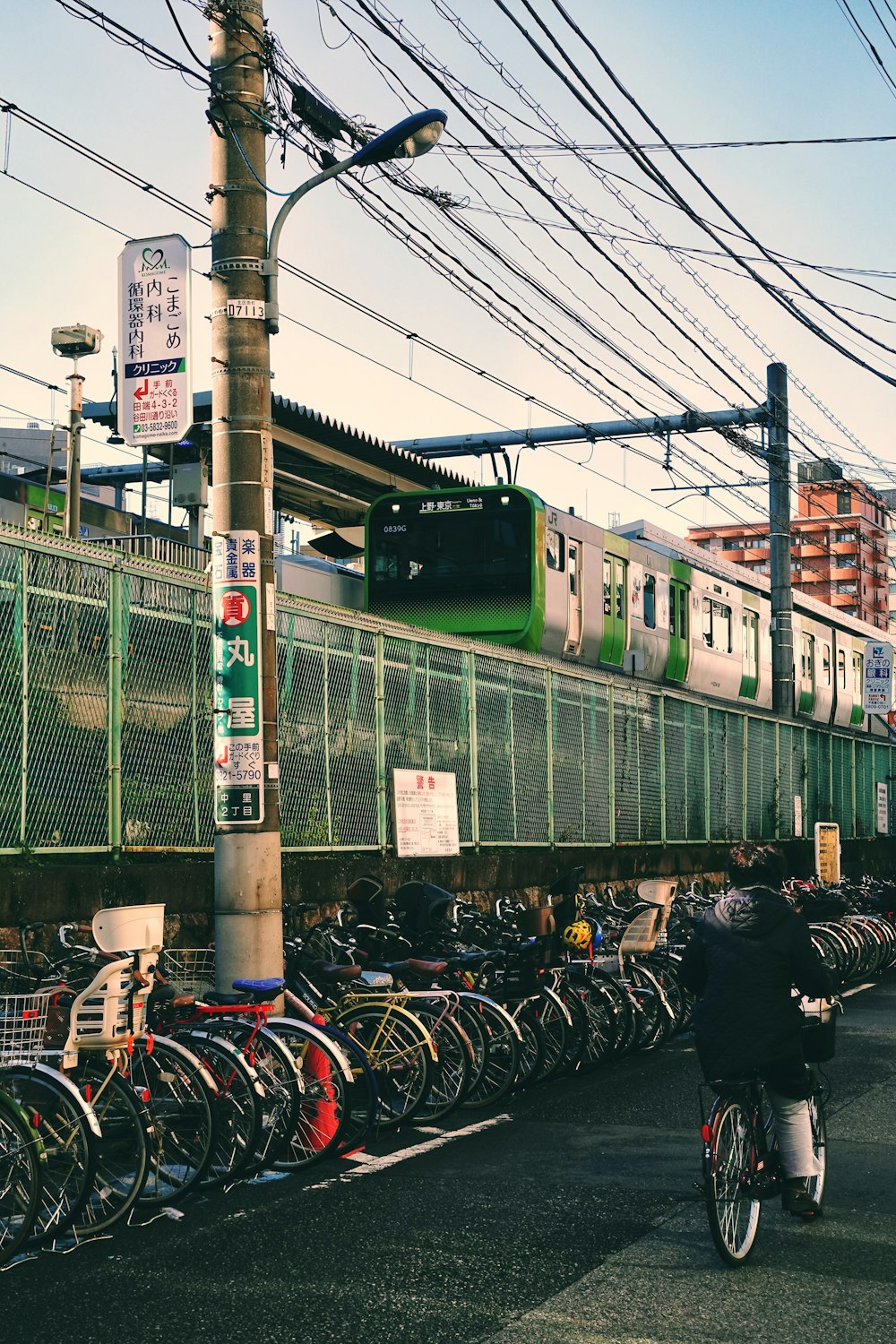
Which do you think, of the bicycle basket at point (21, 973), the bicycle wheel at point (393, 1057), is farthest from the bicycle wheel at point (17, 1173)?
the bicycle wheel at point (393, 1057)

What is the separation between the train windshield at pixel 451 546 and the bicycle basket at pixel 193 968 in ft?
34.1

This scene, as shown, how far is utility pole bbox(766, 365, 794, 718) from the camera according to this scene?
74.1ft

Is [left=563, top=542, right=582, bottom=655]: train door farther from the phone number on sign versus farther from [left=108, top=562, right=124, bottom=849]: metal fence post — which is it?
the phone number on sign

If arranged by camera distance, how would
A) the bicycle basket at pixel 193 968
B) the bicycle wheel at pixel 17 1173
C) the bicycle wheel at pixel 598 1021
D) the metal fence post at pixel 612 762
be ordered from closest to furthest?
the bicycle wheel at pixel 17 1173, the bicycle basket at pixel 193 968, the bicycle wheel at pixel 598 1021, the metal fence post at pixel 612 762

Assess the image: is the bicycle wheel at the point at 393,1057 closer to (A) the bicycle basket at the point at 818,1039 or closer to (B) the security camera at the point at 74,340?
(A) the bicycle basket at the point at 818,1039

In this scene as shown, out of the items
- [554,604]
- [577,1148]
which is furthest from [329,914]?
[554,604]

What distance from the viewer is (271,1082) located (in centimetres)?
685

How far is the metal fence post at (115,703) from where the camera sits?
32.4 ft

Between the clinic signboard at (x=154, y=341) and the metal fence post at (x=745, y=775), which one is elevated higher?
the clinic signboard at (x=154, y=341)

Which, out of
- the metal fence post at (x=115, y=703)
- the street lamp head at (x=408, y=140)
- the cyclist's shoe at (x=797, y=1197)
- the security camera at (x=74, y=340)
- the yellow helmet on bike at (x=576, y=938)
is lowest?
the cyclist's shoe at (x=797, y=1197)

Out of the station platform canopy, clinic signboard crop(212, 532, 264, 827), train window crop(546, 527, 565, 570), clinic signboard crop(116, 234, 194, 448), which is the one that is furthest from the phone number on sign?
train window crop(546, 527, 565, 570)

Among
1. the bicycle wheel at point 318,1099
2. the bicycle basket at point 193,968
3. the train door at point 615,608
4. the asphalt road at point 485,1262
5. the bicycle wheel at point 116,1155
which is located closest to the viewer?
the asphalt road at point 485,1262

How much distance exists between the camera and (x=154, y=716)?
10422 millimetres

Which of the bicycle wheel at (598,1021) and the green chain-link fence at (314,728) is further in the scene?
the bicycle wheel at (598,1021)
